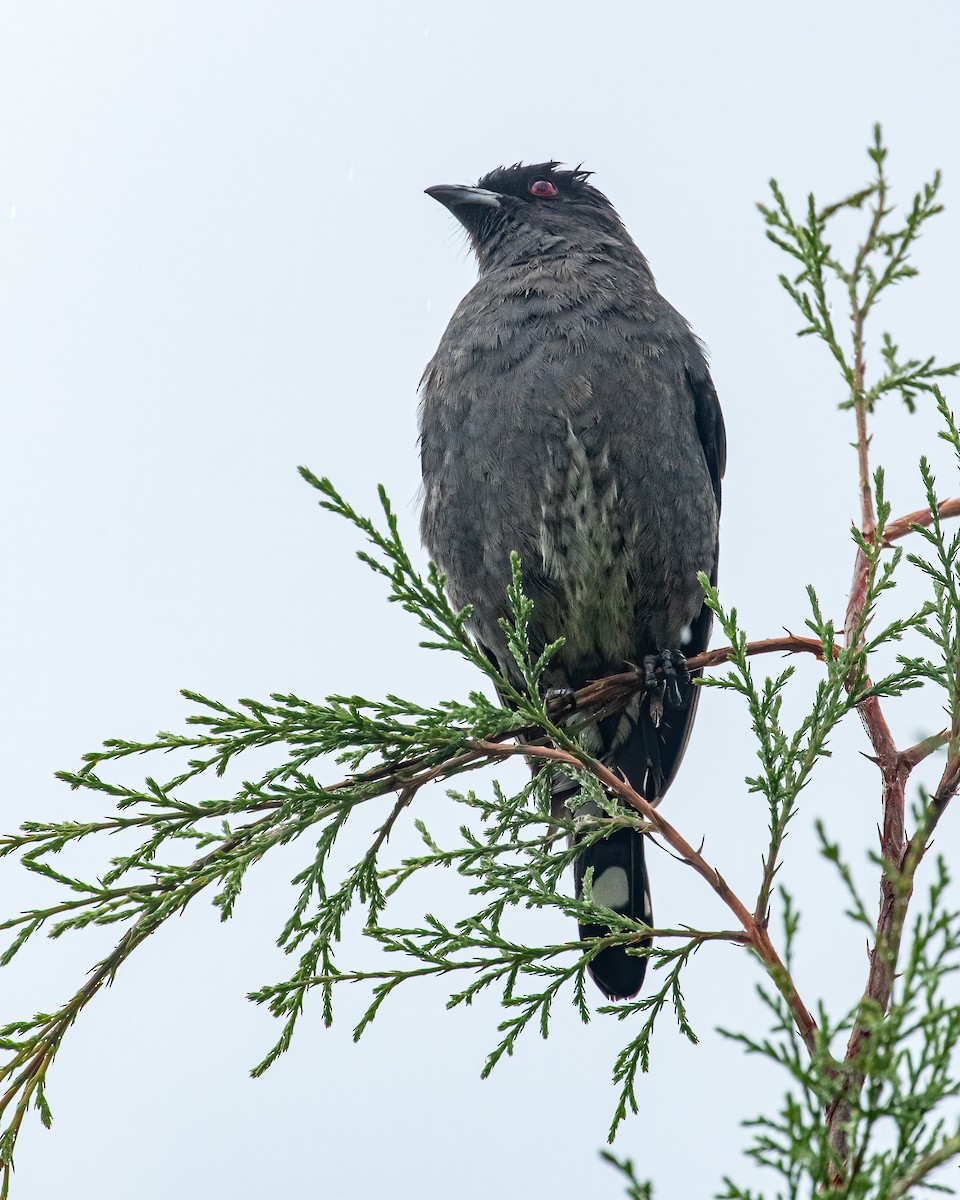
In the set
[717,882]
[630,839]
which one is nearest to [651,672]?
[630,839]

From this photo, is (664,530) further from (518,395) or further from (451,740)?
(451,740)

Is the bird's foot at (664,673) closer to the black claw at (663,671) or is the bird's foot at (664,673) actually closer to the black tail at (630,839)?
the black claw at (663,671)

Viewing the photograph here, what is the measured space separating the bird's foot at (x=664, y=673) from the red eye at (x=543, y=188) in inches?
98.6

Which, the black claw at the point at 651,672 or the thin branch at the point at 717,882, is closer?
the thin branch at the point at 717,882

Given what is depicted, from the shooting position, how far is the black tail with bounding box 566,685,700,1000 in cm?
461

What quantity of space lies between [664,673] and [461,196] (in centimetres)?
276

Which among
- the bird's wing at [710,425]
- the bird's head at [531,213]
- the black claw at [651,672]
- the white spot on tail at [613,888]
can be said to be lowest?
the white spot on tail at [613,888]

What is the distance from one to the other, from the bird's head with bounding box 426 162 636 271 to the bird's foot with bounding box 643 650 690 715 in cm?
193

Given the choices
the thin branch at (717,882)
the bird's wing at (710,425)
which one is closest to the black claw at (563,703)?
the thin branch at (717,882)

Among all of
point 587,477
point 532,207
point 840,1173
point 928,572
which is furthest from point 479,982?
point 532,207

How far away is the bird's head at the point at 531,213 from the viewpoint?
590cm

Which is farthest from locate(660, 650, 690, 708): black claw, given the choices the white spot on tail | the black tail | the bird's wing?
the bird's wing

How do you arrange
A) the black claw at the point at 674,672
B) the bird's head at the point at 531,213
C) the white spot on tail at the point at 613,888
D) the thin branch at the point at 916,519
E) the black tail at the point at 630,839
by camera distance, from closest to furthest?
the thin branch at the point at 916,519, the black tail at the point at 630,839, the black claw at the point at 674,672, the white spot on tail at the point at 613,888, the bird's head at the point at 531,213

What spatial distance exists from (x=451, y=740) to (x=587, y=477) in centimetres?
204
